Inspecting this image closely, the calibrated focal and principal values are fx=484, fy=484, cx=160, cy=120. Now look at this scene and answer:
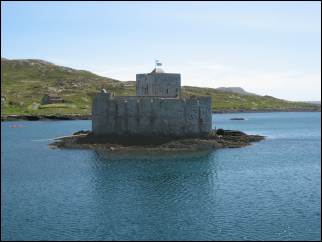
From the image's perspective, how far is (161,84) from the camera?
82562 mm

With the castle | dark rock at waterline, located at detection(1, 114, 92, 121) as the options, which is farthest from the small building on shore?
the castle

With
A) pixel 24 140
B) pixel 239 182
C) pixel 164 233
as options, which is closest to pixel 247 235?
pixel 164 233

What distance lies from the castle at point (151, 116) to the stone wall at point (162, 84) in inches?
244

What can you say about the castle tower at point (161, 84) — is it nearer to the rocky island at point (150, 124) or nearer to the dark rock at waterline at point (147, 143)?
the rocky island at point (150, 124)

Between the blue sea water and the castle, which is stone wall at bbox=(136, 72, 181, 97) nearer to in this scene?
the castle

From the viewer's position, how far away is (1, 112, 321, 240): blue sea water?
33.2 m

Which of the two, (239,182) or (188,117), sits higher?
(188,117)

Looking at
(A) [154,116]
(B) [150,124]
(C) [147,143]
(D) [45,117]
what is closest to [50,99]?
(D) [45,117]

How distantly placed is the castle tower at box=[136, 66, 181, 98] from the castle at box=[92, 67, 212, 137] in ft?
20.3

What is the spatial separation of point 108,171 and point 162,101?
22.0m

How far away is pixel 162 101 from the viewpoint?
244 ft

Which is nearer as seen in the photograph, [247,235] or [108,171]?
[247,235]

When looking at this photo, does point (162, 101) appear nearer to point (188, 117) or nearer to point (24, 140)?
point (188, 117)

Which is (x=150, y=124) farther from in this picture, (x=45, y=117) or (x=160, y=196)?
(x=45, y=117)
